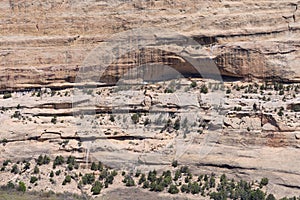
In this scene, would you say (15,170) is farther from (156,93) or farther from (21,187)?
(156,93)

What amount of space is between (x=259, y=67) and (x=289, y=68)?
4.40ft

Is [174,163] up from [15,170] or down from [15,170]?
up

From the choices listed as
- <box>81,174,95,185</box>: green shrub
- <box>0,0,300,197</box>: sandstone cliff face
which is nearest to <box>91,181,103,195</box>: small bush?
<box>81,174,95,185</box>: green shrub

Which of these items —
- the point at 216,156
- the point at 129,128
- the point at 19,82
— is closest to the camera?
the point at 216,156

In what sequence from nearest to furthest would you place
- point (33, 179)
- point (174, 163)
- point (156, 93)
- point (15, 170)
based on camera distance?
1. point (33, 179)
2. point (174, 163)
3. point (15, 170)
4. point (156, 93)

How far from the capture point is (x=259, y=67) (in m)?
32.3

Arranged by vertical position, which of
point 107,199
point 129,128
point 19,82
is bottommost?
point 107,199

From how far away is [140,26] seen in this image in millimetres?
34219

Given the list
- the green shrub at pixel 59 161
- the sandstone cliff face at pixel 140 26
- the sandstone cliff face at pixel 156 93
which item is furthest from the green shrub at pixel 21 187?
the sandstone cliff face at pixel 140 26

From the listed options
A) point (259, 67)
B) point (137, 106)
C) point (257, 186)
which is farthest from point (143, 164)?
point (259, 67)

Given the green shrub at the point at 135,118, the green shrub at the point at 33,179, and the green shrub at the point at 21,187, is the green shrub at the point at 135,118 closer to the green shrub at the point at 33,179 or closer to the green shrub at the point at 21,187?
the green shrub at the point at 33,179

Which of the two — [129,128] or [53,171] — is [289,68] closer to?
[129,128]

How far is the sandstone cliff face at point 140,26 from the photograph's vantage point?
106 ft

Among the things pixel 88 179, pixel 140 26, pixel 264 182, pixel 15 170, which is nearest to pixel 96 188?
pixel 88 179
